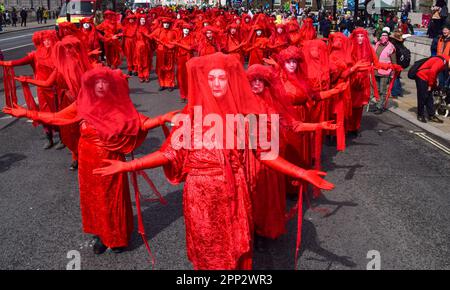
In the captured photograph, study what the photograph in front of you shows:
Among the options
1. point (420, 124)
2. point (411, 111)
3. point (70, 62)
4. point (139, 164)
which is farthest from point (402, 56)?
point (139, 164)

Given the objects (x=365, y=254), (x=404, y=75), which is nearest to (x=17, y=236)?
(x=365, y=254)

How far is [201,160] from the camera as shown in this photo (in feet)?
10.6

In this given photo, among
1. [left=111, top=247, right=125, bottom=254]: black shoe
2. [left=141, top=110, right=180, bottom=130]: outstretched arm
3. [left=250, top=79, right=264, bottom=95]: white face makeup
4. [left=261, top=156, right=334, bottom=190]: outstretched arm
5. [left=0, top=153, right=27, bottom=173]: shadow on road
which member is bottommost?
[left=111, top=247, right=125, bottom=254]: black shoe

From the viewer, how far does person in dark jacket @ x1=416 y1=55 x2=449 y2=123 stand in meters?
9.41

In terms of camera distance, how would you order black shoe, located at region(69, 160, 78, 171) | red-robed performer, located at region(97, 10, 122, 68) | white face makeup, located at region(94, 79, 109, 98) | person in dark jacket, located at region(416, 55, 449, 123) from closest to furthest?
white face makeup, located at region(94, 79, 109, 98) → black shoe, located at region(69, 160, 78, 171) → person in dark jacket, located at region(416, 55, 449, 123) → red-robed performer, located at region(97, 10, 122, 68)

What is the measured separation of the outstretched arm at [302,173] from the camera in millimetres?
3088

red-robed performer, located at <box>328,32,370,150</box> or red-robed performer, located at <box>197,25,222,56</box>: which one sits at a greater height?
red-robed performer, located at <box>197,25,222,56</box>

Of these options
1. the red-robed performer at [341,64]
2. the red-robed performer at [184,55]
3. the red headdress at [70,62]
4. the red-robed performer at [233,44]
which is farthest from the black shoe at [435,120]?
the red headdress at [70,62]

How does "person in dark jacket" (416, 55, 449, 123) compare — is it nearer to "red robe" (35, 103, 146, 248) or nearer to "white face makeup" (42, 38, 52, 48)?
"red robe" (35, 103, 146, 248)

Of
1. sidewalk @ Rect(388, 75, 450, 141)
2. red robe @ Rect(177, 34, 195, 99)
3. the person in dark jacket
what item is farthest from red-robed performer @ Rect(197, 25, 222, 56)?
sidewalk @ Rect(388, 75, 450, 141)

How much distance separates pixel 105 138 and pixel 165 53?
9877mm

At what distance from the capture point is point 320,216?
5602mm

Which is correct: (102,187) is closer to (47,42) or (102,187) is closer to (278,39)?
(47,42)
